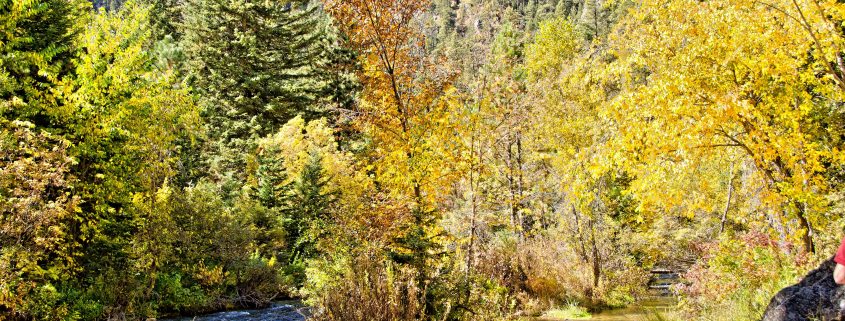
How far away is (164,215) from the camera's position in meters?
11.4

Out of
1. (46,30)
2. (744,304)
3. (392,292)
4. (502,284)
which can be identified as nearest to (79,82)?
(46,30)

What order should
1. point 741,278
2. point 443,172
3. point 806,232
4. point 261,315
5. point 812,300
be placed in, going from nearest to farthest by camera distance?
point 812,300 → point 806,232 → point 741,278 → point 443,172 → point 261,315

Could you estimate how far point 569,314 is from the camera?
11.6 m

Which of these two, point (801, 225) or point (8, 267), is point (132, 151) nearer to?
point (8, 267)

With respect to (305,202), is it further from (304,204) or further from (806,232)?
(806,232)

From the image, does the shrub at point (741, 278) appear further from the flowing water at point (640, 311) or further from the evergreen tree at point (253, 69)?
the evergreen tree at point (253, 69)

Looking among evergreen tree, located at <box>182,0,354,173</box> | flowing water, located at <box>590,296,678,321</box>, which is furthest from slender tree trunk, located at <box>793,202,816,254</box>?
evergreen tree, located at <box>182,0,354,173</box>

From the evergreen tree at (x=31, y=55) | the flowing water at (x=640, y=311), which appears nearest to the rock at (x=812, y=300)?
the flowing water at (x=640, y=311)

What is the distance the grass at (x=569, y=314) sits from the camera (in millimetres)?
11392

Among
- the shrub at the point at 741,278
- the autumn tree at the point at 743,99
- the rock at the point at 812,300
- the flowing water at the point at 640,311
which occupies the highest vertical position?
the autumn tree at the point at 743,99

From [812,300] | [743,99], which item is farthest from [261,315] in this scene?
[812,300]

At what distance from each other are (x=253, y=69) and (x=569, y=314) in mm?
23145

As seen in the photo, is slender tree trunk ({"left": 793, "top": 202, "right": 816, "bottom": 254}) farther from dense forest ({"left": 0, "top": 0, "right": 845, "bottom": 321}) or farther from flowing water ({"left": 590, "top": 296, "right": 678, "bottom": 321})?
flowing water ({"left": 590, "top": 296, "right": 678, "bottom": 321})

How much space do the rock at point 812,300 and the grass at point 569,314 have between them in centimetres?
707
